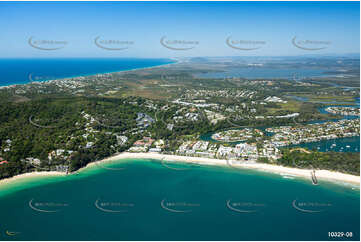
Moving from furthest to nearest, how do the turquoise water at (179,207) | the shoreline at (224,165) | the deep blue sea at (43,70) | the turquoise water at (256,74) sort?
the turquoise water at (256,74) → the deep blue sea at (43,70) → the shoreline at (224,165) → the turquoise water at (179,207)

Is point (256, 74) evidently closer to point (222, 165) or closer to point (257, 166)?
point (257, 166)

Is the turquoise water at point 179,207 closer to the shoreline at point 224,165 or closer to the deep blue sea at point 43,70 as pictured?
the shoreline at point 224,165

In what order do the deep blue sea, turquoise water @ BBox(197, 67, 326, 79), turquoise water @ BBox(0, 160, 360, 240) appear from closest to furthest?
turquoise water @ BBox(0, 160, 360, 240) < the deep blue sea < turquoise water @ BBox(197, 67, 326, 79)

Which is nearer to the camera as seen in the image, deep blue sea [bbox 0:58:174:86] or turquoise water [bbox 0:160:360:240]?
turquoise water [bbox 0:160:360:240]

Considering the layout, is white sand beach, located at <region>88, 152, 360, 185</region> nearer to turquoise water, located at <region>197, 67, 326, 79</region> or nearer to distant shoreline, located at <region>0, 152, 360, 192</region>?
distant shoreline, located at <region>0, 152, 360, 192</region>

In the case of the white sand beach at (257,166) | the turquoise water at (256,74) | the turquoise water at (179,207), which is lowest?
the turquoise water at (179,207)

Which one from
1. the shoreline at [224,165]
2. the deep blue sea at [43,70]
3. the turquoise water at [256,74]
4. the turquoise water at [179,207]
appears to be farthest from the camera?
the turquoise water at [256,74]

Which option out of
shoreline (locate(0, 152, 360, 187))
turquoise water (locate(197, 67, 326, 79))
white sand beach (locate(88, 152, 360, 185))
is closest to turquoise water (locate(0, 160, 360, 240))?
shoreline (locate(0, 152, 360, 187))

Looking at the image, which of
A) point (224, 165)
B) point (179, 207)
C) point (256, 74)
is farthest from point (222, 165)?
point (256, 74)

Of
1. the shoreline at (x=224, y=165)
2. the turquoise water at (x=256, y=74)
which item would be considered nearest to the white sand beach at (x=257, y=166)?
the shoreline at (x=224, y=165)

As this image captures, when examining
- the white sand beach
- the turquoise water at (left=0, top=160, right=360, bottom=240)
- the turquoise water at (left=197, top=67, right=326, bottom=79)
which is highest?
the turquoise water at (left=197, top=67, right=326, bottom=79)
